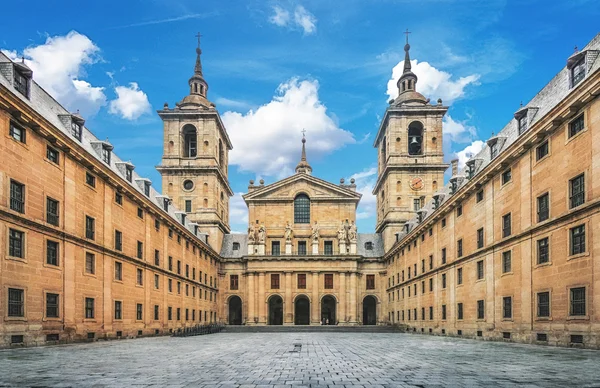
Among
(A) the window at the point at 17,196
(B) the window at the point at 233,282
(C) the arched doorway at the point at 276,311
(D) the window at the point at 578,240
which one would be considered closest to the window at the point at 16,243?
(A) the window at the point at 17,196

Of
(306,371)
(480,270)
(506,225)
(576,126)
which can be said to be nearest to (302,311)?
(480,270)

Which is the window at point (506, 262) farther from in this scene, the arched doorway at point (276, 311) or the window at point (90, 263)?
the arched doorway at point (276, 311)

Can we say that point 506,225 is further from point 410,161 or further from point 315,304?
point 315,304

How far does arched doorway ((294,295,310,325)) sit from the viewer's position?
7238 cm

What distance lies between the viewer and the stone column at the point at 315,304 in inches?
2649

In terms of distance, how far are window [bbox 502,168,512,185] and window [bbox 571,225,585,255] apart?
7489mm

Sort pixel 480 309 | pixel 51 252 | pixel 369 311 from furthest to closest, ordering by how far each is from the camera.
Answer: pixel 369 311 < pixel 480 309 < pixel 51 252

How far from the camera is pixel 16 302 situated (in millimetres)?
23484

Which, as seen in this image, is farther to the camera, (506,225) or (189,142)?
(189,142)

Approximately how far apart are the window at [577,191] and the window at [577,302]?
3.80 m

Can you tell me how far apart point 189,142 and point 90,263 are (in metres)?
42.3

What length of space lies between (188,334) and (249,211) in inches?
1253

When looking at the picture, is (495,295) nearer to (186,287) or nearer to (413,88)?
(186,287)

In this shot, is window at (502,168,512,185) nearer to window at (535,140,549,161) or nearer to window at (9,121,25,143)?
window at (535,140,549,161)
